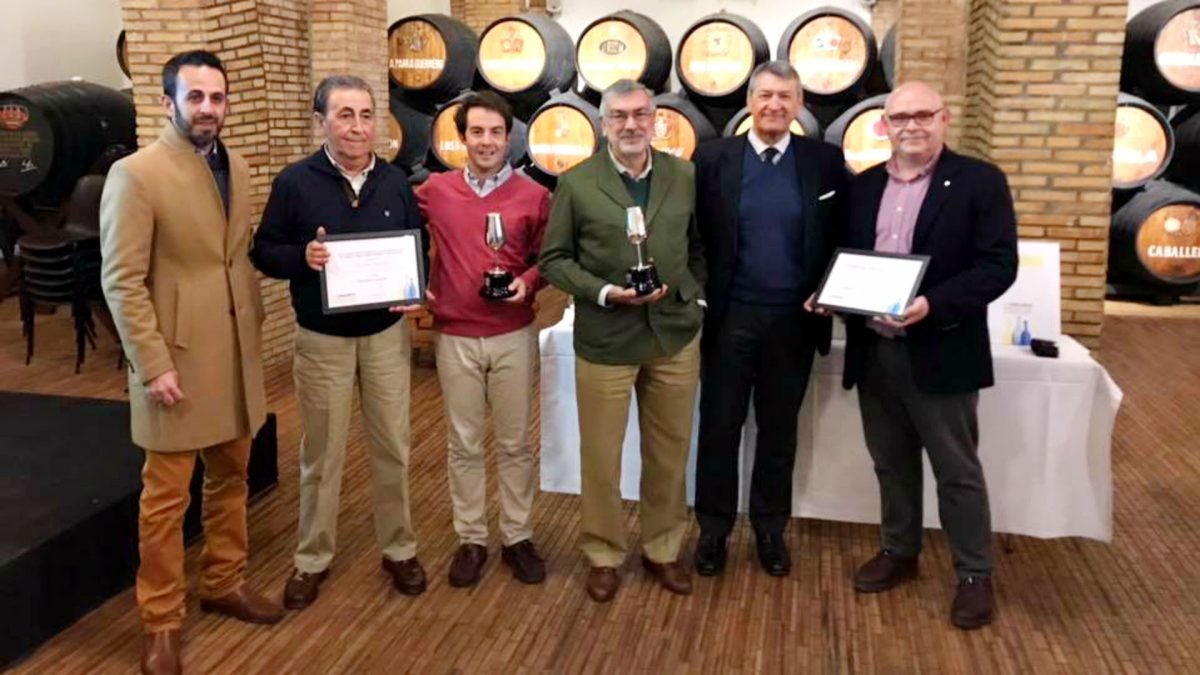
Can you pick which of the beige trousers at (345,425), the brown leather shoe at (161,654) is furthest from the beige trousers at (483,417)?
the brown leather shoe at (161,654)

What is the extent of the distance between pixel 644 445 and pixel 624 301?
1.82ft

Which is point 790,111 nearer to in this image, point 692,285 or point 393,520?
point 692,285

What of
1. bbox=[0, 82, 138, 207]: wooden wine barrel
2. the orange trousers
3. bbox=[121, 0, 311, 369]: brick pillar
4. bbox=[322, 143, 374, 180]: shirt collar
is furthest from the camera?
bbox=[0, 82, 138, 207]: wooden wine barrel

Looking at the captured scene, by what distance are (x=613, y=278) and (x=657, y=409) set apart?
1.50 ft

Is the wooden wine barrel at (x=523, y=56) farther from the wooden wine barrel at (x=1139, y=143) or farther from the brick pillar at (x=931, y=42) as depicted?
the wooden wine barrel at (x=1139, y=143)

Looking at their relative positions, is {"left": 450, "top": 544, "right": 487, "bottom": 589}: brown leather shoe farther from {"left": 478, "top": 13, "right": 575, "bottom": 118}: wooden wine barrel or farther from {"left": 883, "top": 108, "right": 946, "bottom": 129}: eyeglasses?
{"left": 478, "top": 13, "right": 575, "bottom": 118}: wooden wine barrel

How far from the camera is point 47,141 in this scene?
7914mm

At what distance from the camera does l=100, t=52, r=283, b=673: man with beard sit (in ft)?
8.34

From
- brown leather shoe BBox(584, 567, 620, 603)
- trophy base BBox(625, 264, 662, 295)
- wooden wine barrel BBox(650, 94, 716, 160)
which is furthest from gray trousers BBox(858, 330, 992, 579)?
wooden wine barrel BBox(650, 94, 716, 160)

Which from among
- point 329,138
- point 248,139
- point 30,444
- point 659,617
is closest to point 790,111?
point 329,138

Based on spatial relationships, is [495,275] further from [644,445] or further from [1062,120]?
[1062,120]

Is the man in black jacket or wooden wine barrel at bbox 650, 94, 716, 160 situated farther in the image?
wooden wine barrel at bbox 650, 94, 716, 160

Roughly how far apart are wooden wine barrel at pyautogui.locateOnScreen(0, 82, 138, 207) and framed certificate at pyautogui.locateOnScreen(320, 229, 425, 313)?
227 inches

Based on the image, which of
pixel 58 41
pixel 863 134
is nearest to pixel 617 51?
pixel 863 134
